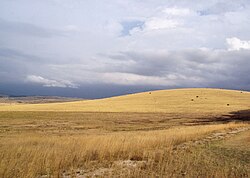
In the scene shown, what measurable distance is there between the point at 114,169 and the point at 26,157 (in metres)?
3.18

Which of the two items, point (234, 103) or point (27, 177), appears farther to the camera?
point (234, 103)

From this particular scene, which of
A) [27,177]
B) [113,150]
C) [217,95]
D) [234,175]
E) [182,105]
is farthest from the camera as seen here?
[217,95]

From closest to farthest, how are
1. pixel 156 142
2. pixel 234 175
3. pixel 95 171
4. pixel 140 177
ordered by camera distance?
1. pixel 140 177
2. pixel 234 175
3. pixel 95 171
4. pixel 156 142

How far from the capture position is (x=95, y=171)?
1122cm

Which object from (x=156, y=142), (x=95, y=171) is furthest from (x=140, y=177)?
(x=156, y=142)

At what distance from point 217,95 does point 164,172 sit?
314 ft

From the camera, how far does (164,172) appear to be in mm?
10797

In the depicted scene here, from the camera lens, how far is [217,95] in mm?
102438

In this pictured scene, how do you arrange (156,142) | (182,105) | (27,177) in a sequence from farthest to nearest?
(182,105) → (156,142) → (27,177)

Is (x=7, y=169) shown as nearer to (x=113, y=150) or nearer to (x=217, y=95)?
(x=113, y=150)

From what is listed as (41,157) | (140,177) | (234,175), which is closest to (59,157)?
(41,157)

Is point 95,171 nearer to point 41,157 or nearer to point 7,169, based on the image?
point 41,157

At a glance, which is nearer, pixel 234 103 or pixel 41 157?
pixel 41 157

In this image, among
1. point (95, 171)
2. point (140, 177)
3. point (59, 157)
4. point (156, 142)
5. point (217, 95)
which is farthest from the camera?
point (217, 95)
